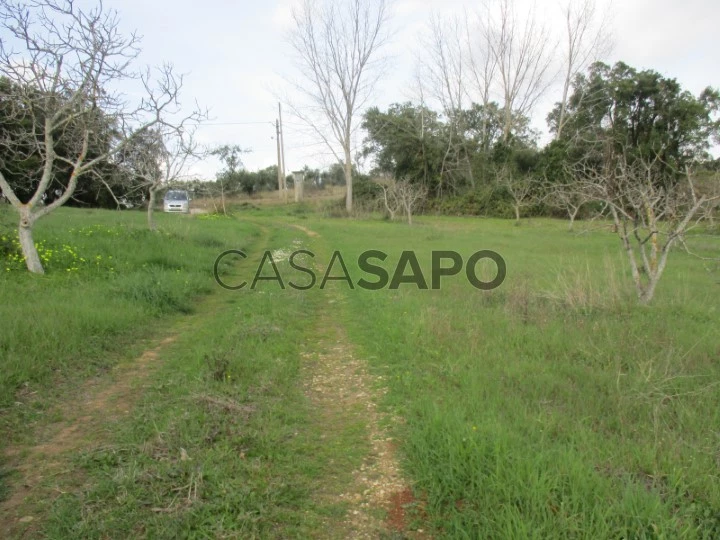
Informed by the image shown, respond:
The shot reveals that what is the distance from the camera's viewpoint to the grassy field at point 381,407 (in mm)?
2418

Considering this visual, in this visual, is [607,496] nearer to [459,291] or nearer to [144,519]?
[144,519]

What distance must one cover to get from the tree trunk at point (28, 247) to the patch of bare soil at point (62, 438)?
11.9 feet

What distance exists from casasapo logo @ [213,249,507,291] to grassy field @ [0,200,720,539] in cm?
120

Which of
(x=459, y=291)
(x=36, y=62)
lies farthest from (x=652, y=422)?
(x=36, y=62)

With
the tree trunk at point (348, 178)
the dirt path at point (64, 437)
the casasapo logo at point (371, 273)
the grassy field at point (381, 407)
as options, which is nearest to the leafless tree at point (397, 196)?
the tree trunk at point (348, 178)

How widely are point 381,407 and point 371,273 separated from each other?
6106 millimetres

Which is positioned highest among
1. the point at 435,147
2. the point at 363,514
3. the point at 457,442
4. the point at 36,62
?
the point at 435,147

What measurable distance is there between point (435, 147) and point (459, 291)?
32.6 meters

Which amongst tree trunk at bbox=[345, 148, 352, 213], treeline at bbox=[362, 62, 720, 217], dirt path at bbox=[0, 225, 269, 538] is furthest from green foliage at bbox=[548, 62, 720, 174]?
dirt path at bbox=[0, 225, 269, 538]

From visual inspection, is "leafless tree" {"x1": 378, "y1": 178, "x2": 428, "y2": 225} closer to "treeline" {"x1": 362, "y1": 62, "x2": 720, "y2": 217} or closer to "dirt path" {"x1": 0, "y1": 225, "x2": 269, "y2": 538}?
"treeline" {"x1": 362, "y1": 62, "x2": 720, "y2": 217}

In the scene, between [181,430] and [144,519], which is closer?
[144,519]

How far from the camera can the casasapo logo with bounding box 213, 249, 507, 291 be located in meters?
8.69

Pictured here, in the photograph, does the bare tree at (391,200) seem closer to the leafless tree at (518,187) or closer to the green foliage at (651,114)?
the leafless tree at (518,187)

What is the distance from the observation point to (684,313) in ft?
20.7
